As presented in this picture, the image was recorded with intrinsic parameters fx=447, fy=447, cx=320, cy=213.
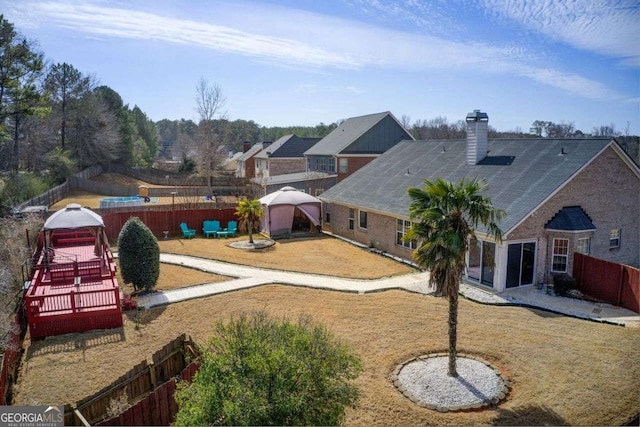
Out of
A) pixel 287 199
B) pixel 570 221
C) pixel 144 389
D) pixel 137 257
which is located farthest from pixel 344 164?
pixel 144 389

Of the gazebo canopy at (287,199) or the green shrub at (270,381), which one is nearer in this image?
the green shrub at (270,381)

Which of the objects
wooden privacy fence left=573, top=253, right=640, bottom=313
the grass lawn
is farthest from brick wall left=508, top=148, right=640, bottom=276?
the grass lawn

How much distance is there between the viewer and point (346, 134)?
44062 millimetres

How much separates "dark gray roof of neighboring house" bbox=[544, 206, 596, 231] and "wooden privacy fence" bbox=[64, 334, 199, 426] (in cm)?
1416

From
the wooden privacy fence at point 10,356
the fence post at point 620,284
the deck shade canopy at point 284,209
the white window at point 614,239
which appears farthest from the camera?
the deck shade canopy at point 284,209

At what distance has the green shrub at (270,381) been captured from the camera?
235 inches

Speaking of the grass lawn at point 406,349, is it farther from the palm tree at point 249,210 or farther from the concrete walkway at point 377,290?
the palm tree at point 249,210

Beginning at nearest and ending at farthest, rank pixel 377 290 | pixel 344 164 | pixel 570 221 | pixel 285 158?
pixel 570 221
pixel 377 290
pixel 344 164
pixel 285 158

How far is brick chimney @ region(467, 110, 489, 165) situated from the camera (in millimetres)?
22375

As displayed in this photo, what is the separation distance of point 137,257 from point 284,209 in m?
12.9

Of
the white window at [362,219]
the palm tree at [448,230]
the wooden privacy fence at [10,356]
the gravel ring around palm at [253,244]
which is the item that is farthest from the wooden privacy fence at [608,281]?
the wooden privacy fence at [10,356]

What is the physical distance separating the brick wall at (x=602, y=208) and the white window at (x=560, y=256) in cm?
19

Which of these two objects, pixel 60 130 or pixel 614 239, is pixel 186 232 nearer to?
pixel 614 239

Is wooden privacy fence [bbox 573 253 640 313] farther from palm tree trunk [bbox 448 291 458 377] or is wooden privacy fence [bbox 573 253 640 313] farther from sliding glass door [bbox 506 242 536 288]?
palm tree trunk [bbox 448 291 458 377]
